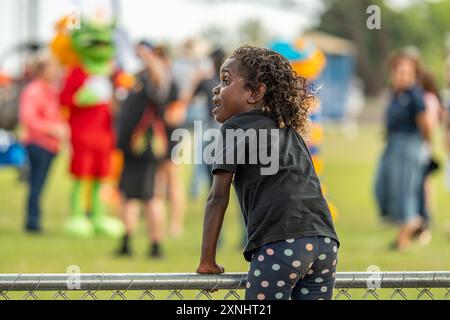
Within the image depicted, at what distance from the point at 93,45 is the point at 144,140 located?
1.55 m

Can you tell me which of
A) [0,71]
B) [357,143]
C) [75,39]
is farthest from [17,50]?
[357,143]

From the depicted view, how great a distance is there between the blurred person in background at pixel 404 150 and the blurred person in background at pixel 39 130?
10.9 ft

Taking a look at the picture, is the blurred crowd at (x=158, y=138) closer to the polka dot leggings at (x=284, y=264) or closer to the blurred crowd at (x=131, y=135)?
the blurred crowd at (x=131, y=135)

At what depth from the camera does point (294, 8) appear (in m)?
43.1

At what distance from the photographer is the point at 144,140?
9289 mm

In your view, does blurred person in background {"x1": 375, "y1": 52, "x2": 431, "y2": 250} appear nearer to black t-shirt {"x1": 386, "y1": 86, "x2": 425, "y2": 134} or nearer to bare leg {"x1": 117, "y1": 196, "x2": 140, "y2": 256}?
black t-shirt {"x1": 386, "y1": 86, "x2": 425, "y2": 134}

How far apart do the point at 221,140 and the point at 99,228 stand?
23.3ft

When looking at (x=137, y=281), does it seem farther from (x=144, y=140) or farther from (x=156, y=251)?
(x=144, y=140)

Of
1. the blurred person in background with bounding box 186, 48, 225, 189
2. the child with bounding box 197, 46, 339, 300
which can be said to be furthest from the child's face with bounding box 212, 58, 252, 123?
the blurred person in background with bounding box 186, 48, 225, 189

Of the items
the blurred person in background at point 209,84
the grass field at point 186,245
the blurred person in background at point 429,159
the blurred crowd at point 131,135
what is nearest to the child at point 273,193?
the grass field at point 186,245

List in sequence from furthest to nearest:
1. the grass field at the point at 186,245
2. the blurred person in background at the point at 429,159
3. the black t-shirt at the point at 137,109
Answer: the blurred person in background at the point at 429,159 → the black t-shirt at the point at 137,109 → the grass field at the point at 186,245

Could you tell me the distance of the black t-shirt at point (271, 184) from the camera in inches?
135

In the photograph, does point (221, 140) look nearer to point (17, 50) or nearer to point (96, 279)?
point (96, 279)

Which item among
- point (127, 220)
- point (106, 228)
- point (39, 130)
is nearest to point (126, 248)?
point (127, 220)
